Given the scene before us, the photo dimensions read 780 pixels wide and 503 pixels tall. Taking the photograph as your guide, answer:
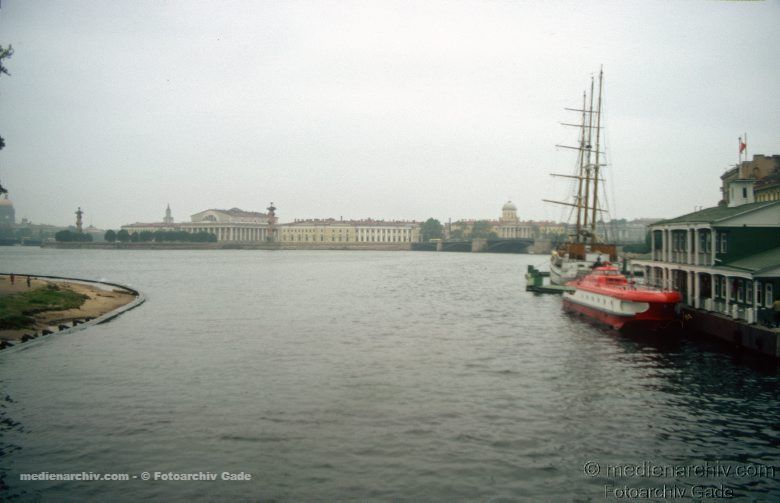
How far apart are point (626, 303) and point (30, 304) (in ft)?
129

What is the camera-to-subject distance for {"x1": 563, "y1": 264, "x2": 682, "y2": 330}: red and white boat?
1463 inches

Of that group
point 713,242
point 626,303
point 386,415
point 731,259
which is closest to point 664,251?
point 626,303

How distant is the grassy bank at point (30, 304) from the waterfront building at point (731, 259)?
38.4m

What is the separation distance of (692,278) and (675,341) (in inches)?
207

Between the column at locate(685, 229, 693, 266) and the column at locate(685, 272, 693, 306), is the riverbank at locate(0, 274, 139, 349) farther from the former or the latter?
the column at locate(685, 229, 693, 266)

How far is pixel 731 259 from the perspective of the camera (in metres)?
34.4

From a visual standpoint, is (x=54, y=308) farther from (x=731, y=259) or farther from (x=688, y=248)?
(x=731, y=259)

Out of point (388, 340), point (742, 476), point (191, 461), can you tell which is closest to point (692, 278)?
point (388, 340)

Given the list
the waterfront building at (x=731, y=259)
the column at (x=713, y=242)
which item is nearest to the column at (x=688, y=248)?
the waterfront building at (x=731, y=259)

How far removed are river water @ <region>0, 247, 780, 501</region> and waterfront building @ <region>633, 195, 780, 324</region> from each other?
3039 millimetres

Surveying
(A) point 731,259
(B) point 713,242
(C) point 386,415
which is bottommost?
(C) point 386,415

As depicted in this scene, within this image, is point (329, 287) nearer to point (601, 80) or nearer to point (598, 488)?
point (601, 80)

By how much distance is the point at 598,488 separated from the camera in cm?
1502

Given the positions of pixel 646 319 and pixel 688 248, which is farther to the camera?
pixel 688 248
